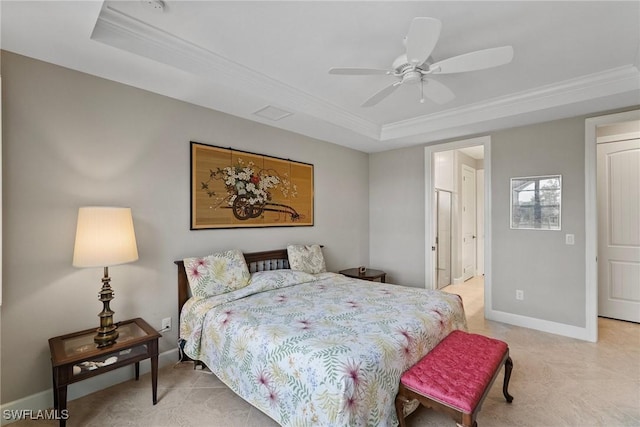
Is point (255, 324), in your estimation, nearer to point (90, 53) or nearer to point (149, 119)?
point (149, 119)

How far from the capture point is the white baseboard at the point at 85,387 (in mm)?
2021

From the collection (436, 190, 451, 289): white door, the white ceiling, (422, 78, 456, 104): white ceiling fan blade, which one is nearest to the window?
the white ceiling

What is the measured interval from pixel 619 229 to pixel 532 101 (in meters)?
2.23

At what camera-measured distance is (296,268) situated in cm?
356

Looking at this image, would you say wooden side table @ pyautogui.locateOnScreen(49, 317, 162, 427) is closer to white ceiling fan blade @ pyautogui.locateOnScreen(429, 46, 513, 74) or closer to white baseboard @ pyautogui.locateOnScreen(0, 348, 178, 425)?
white baseboard @ pyautogui.locateOnScreen(0, 348, 178, 425)

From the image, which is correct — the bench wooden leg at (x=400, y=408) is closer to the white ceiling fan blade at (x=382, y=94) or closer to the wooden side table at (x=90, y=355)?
the wooden side table at (x=90, y=355)

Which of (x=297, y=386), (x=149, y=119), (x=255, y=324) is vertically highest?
(x=149, y=119)

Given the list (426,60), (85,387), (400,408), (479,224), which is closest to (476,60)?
(426,60)

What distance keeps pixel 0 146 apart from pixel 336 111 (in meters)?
2.84

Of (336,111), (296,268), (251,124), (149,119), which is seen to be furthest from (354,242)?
(149,119)

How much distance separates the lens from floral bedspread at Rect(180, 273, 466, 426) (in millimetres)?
1564

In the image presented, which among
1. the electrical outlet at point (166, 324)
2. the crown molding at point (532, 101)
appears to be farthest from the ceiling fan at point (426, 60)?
the electrical outlet at point (166, 324)

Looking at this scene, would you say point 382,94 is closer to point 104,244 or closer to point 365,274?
point 104,244

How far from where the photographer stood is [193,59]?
232 cm
